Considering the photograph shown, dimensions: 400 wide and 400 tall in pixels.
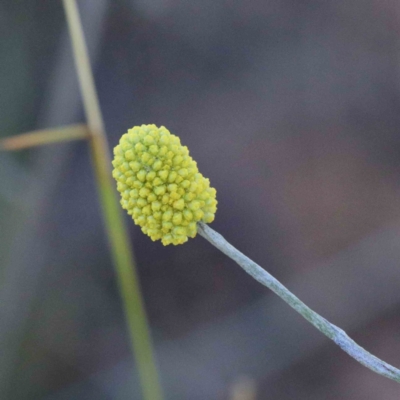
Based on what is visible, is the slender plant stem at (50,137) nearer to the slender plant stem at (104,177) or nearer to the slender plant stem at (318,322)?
the slender plant stem at (104,177)

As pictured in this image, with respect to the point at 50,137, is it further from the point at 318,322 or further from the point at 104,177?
the point at 318,322

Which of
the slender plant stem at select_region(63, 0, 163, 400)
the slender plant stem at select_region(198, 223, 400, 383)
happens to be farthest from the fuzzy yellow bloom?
the slender plant stem at select_region(63, 0, 163, 400)

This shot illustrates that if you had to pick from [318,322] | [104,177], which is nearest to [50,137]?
[104,177]

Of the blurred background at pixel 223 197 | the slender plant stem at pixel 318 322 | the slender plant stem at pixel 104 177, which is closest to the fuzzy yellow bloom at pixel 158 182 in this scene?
the slender plant stem at pixel 318 322

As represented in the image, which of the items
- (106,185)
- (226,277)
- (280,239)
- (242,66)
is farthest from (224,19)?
(106,185)

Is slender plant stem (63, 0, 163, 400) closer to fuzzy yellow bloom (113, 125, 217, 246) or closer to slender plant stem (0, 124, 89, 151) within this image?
slender plant stem (0, 124, 89, 151)

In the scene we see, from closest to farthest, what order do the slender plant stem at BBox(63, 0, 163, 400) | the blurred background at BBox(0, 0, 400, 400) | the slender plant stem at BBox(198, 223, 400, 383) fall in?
1. the slender plant stem at BBox(198, 223, 400, 383)
2. the slender plant stem at BBox(63, 0, 163, 400)
3. the blurred background at BBox(0, 0, 400, 400)

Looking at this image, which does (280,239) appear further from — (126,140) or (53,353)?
(126,140)
